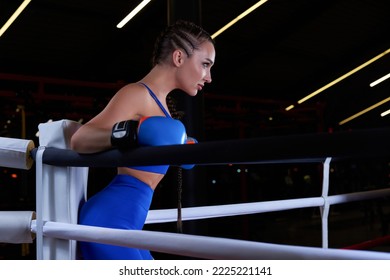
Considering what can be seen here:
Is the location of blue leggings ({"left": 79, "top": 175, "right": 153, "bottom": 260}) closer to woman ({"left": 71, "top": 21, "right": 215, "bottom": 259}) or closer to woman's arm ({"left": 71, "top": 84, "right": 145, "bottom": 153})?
woman ({"left": 71, "top": 21, "right": 215, "bottom": 259})

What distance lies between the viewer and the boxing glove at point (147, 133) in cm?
75

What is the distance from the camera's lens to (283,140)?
52 cm

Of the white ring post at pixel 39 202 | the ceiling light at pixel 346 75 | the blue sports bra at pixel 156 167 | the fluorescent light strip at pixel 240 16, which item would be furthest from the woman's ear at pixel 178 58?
the ceiling light at pixel 346 75

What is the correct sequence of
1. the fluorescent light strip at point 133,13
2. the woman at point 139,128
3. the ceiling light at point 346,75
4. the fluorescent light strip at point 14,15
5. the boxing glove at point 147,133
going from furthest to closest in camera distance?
1. the ceiling light at point 346,75
2. the fluorescent light strip at point 133,13
3. the fluorescent light strip at point 14,15
4. the woman at point 139,128
5. the boxing glove at point 147,133

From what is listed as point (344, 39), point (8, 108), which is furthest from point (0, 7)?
point (344, 39)

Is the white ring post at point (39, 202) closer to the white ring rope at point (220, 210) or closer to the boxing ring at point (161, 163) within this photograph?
the boxing ring at point (161, 163)

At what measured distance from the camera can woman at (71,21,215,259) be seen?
33.8 inches

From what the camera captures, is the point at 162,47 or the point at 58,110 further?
the point at 58,110

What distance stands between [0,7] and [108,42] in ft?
6.67

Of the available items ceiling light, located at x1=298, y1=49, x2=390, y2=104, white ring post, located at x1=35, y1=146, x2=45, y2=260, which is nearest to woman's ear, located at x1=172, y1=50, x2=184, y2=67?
white ring post, located at x1=35, y1=146, x2=45, y2=260

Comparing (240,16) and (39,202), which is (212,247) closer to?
(39,202)
